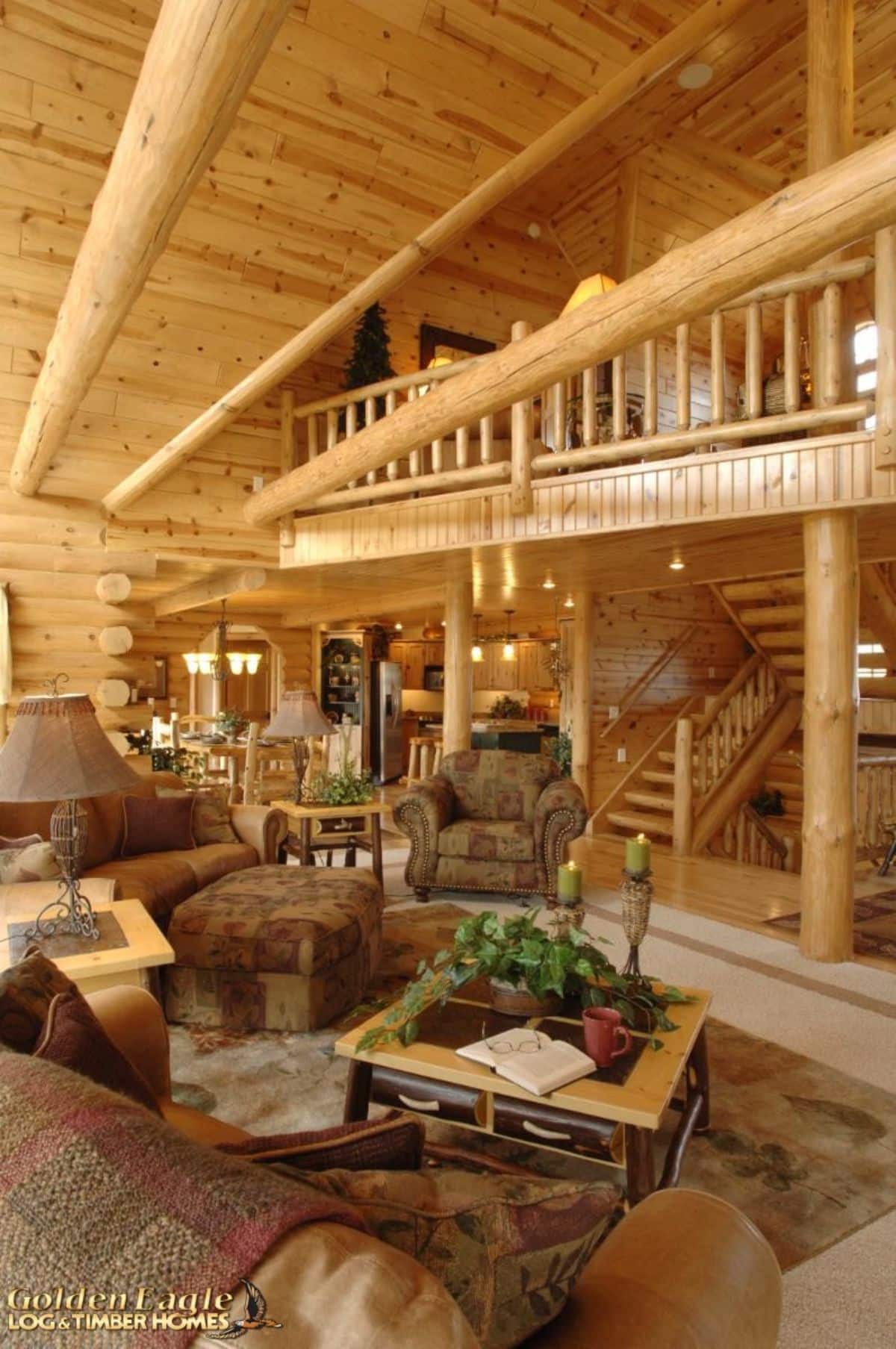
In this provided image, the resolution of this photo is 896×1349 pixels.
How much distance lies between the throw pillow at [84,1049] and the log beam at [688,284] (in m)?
2.19

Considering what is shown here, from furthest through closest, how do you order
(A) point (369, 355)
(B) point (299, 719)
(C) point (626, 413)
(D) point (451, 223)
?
(A) point (369, 355), (C) point (626, 413), (B) point (299, 719), (D) point (451, 223)

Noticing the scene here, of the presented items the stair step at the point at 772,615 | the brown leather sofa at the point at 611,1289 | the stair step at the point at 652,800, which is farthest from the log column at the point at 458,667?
the brown leather sofa at the point at 611,1289

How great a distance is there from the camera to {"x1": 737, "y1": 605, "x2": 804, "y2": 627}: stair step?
6.83 meters

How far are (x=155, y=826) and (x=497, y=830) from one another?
2.00m

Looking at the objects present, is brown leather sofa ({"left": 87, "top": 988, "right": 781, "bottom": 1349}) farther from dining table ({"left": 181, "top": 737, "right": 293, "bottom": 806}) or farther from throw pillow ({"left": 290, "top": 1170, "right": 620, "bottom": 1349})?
dining table ({"left": 181, "top": 737, "right": 293, "bottom": 806})

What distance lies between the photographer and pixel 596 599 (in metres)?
8.00

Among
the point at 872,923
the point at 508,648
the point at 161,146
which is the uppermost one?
the point at 161,146

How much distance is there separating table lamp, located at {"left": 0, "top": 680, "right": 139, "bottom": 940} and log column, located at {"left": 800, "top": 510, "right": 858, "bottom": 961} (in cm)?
333

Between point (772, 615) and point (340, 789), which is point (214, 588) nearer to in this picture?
point (340, 789)

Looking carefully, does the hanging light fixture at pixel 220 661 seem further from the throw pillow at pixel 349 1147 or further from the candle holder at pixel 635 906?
the throw pillow at pixel 349 1147

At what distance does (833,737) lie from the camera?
13.4ft

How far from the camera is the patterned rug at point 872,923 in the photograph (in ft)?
14.3

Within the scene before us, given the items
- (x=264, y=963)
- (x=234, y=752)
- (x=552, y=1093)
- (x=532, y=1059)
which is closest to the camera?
(x=552, y=1093)

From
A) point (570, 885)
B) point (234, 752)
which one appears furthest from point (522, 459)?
point (234, 752)
